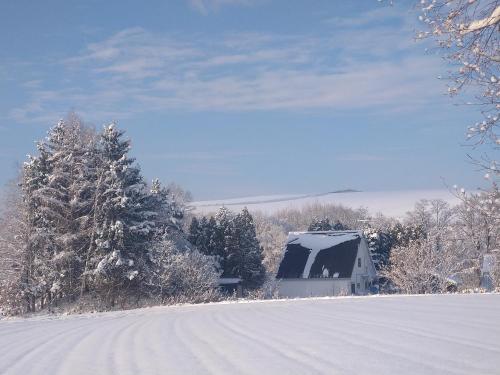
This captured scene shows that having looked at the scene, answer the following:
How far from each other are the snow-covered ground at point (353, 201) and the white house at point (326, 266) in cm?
839

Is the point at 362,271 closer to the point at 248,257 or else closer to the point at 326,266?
the point at 326,266

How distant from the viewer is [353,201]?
85125mm

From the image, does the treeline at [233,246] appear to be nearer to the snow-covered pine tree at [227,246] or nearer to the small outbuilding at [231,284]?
the snow-covered pine tree at [227,246]

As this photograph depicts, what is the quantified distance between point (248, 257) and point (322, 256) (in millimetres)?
6231

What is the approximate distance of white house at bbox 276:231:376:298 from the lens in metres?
45.5

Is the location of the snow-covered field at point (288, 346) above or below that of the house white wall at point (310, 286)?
above

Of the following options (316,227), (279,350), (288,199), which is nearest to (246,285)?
(316,227)

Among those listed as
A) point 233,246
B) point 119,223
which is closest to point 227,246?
point 233,246

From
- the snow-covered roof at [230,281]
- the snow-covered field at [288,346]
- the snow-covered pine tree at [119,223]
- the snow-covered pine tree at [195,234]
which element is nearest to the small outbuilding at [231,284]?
the snow-covered roof at [230,281]

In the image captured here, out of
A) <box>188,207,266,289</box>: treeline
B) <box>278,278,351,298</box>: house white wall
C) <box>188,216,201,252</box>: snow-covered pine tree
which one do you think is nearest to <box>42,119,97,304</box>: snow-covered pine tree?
<box>188,207,266,289</box>: treeline

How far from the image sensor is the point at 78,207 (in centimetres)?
3253

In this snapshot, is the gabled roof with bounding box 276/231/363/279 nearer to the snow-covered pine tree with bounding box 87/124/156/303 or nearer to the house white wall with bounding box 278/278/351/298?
the house white wall with bounding box 278/278/351/298

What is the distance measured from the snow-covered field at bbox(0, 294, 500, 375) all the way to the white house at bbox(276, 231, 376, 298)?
119 ft

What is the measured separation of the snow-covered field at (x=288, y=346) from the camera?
5074 millimetres
